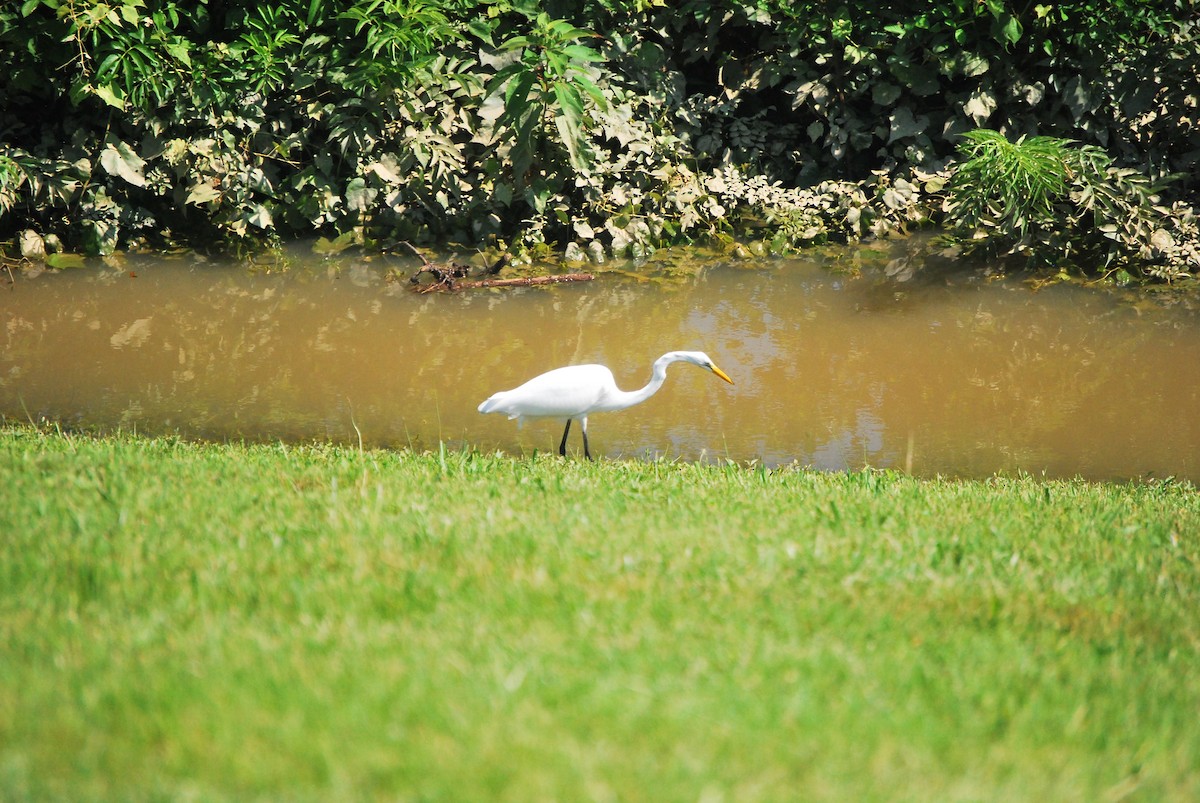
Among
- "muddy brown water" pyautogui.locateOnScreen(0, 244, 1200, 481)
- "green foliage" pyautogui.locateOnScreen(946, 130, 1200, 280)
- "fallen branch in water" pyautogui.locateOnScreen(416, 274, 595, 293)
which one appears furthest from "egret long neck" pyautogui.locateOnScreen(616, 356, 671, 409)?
"green foliage" pyautogui.locateOnScreen(946, 130, 1200, 280)

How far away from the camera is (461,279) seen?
352 inches

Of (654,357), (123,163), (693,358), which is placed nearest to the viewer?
(693,358)

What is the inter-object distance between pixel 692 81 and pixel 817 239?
243 cm

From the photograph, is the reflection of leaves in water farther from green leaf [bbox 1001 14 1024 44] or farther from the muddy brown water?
green leaf [bbox 1001 14 1024 44]

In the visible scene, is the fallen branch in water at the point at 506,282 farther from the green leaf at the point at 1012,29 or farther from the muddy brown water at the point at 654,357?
the green leaf at the point at 1012,29

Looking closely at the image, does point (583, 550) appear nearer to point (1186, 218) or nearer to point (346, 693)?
point (346, 693)

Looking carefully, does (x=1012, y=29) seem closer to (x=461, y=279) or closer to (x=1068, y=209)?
(x=1068, y=209)

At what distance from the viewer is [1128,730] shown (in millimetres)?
2910

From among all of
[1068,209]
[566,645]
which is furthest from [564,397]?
[1068,209]

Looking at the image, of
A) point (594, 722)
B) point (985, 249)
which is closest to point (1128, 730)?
point (594, 722)

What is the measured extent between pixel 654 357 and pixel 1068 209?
12.9ft

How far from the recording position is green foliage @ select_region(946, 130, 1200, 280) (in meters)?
9.02

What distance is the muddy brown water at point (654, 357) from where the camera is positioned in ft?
21.5

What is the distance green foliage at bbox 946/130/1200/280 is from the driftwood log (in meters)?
3.26
